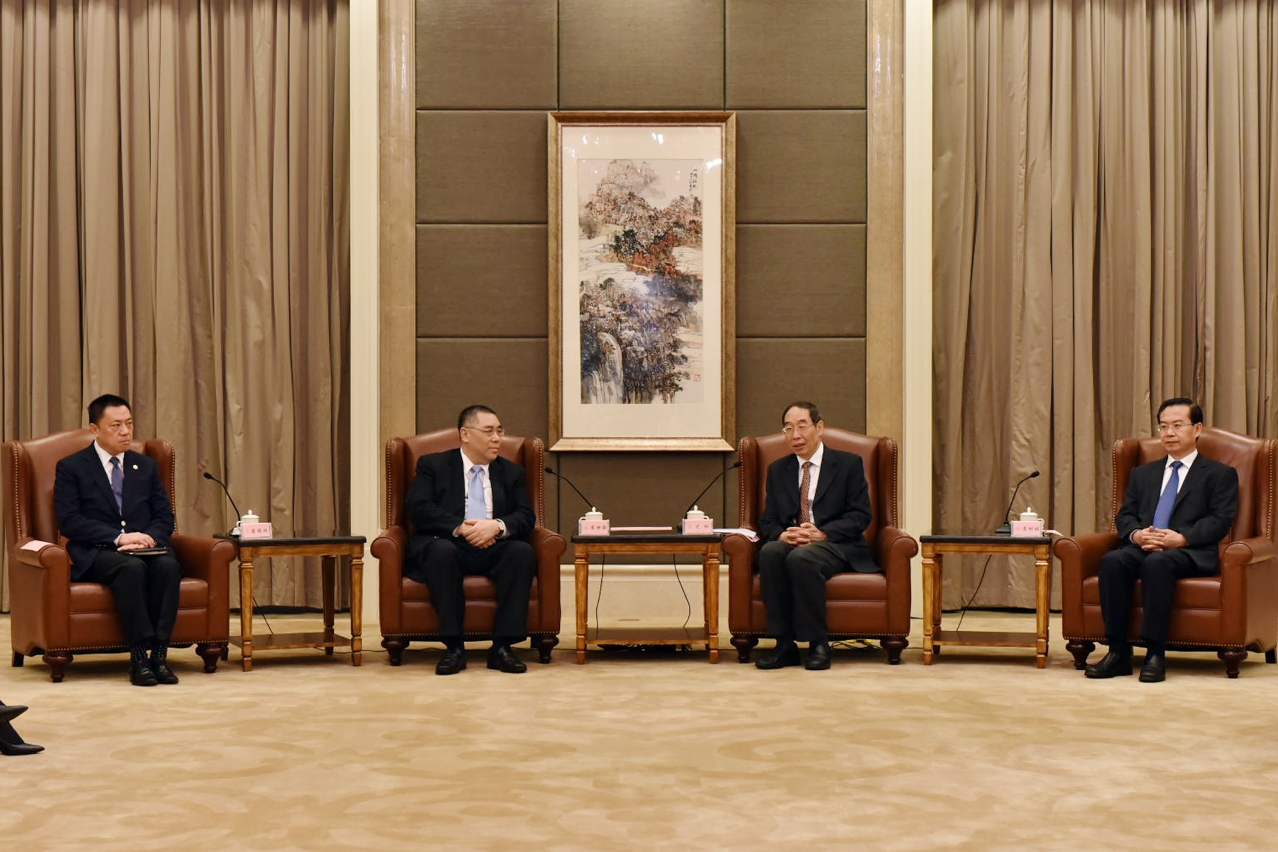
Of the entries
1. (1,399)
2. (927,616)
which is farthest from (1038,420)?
(1,399)

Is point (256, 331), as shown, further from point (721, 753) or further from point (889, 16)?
point (721, 753)

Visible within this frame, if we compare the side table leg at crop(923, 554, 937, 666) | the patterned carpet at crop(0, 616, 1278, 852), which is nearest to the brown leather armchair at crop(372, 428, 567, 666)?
the patterned carpet at crop(0, 616, 1278, 852)

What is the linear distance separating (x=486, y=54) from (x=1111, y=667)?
402cm

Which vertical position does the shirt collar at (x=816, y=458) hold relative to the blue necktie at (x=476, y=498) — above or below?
above

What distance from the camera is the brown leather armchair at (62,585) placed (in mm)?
4902

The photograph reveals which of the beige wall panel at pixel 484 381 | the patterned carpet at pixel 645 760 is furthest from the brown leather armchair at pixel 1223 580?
the beige wall panel at pixel 484 381

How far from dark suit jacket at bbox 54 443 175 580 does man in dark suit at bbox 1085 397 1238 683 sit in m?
3.57

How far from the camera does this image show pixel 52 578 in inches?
193

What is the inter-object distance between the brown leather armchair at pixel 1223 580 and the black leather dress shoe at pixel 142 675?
132 inches

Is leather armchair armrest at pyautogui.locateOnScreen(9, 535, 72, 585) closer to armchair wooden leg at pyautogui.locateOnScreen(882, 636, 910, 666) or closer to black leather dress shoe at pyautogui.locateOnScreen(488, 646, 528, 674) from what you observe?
black leather dress shoe at pyautogui.locateOnScreen(488, 646, 528, 674)

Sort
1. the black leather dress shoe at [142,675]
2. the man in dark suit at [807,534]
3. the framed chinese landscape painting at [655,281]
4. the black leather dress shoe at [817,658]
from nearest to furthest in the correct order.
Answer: the black leather dress shoe at [142,675]
the black leather dress shoe at [817,658]
the man in dark suit at [807,534]
the framed chinese landscape painting at [655,281]

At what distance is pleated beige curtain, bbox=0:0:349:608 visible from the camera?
22.0ft

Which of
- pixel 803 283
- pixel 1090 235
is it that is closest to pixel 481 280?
pixel 803 283

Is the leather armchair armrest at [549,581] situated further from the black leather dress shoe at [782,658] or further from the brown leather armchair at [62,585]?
the brown leather armchair at [62,585]
